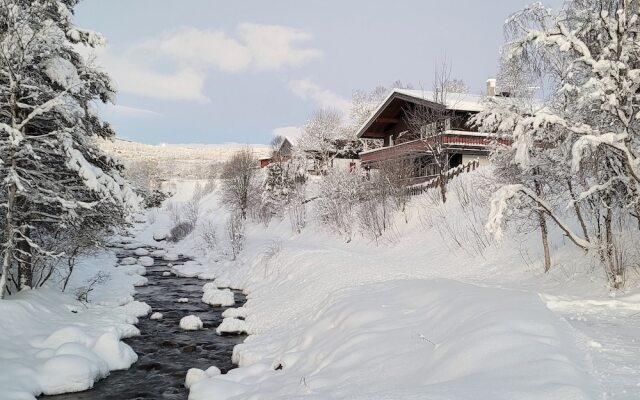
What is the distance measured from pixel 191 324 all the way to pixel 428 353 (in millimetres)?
9312

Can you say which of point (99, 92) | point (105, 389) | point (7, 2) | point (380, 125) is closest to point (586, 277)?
point (105, 389)

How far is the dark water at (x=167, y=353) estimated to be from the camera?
8.70m

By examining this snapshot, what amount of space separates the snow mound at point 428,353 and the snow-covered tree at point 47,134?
21.4 ft

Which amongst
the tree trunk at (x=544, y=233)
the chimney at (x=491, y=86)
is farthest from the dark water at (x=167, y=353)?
the chimney at (x=491, y=86)

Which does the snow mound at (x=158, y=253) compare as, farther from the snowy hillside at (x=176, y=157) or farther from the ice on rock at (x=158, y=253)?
the snowy hillside at (x=176, y=157)

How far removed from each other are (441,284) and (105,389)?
730cm

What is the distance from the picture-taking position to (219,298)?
1650 cm

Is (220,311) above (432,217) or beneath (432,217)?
beneath

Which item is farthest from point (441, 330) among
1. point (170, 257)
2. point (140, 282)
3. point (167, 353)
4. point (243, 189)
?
point (243, 189)

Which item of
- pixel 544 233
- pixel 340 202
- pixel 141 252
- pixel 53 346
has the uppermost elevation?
pixel 340 202

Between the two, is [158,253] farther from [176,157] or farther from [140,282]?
[176,157]

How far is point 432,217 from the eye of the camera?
20.6 meters

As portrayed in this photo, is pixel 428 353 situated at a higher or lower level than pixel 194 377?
higher

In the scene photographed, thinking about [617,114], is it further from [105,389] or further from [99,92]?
[99,92]
